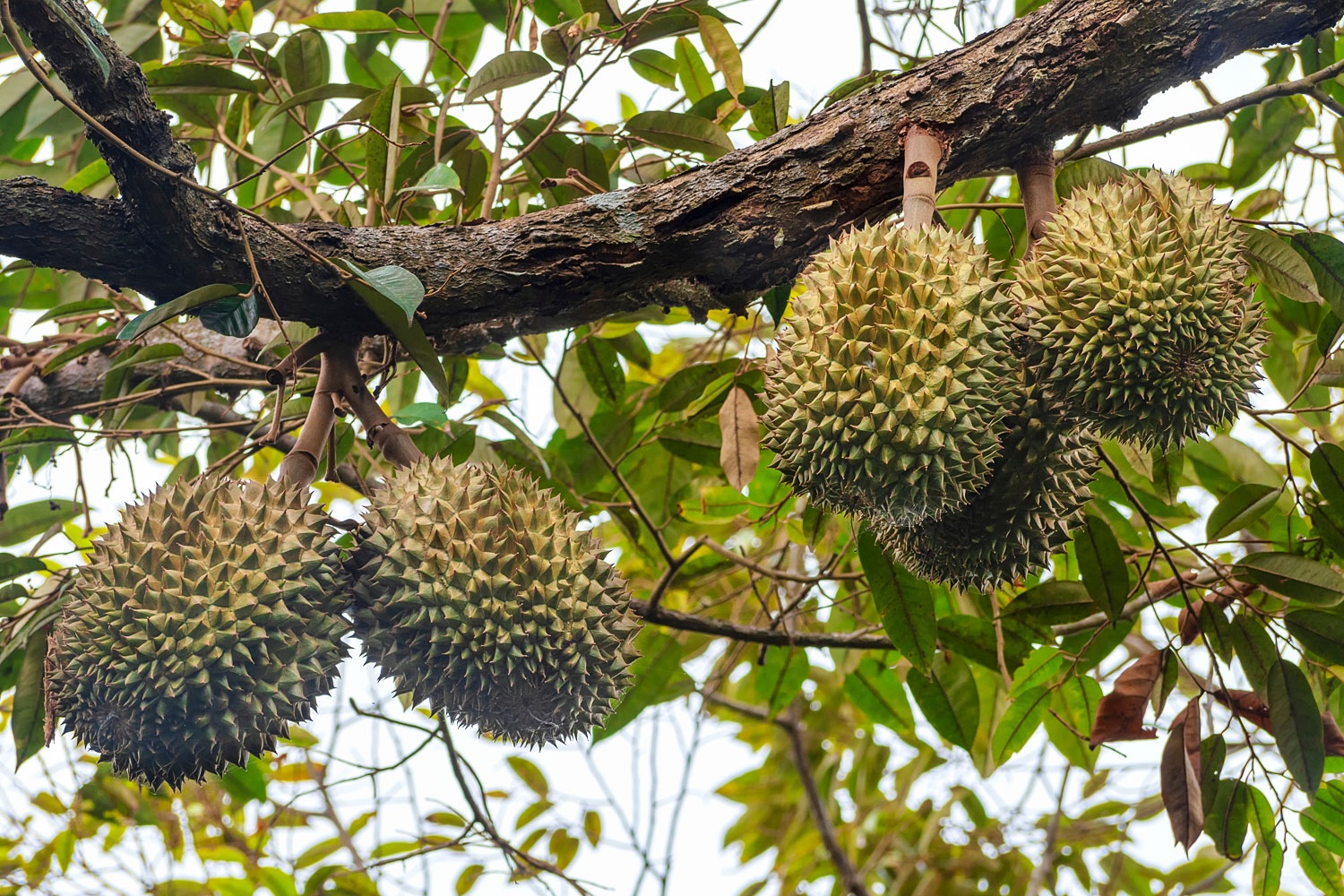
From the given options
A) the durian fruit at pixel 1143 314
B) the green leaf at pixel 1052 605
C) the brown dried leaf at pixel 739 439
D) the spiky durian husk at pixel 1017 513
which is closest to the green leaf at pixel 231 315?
the brown dried leaf at pixel 739 439

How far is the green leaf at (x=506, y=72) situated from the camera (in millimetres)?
2012

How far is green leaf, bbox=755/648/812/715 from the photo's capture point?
288 cm

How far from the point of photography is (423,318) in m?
1.68

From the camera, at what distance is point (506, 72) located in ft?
6.70

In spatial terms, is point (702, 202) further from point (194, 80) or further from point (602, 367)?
point (194, 80)

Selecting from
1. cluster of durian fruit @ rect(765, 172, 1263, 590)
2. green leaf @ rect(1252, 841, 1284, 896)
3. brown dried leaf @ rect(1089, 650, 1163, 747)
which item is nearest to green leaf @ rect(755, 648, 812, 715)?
brown dried leaf @ rect(1089, 650, 1163, 747)

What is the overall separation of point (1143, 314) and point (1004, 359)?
19cm

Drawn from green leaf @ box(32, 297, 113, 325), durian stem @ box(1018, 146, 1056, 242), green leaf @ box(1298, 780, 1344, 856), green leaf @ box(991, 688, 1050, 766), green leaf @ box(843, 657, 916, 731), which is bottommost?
green leaf @ box(1298, 780, 1344, 856)

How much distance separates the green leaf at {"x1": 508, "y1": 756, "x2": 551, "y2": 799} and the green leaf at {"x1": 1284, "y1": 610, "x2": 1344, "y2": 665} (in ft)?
8.62

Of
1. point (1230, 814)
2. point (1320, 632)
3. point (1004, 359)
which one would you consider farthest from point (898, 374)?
point (1230, 814)

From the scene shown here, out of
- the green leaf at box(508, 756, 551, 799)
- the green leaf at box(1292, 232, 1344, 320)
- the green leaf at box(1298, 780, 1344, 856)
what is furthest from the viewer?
the green leaf at box(508, 756, 551, 799)

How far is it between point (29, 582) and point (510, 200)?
1.34 m

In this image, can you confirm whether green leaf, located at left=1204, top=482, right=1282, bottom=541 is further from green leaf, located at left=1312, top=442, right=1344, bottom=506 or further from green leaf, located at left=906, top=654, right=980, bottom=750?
green leaf, located at left=906, top=654, right=980, bottom=750

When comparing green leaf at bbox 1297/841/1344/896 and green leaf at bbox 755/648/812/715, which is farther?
green leaf at bbox 755/648/812/715
